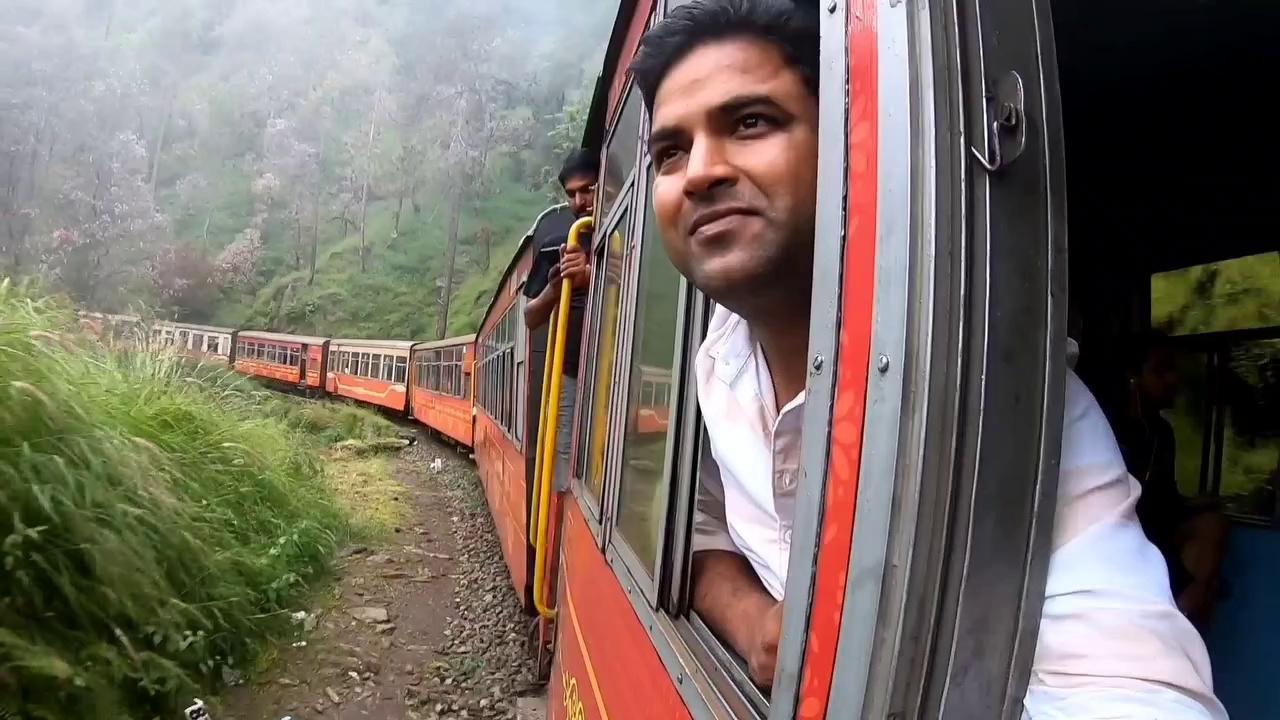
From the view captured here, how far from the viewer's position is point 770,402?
120 centimetres


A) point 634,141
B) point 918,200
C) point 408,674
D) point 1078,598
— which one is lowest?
point 408,674

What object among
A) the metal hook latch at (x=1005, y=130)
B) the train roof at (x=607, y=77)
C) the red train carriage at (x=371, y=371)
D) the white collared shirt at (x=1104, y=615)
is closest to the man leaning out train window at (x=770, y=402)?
the white collared shirt at (x=1104, y=615)

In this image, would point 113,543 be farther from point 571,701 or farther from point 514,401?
point 571,701

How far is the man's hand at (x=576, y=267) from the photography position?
3789 millimetres

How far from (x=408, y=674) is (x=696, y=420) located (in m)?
4.42

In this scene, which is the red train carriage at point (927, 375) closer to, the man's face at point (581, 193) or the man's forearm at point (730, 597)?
the man's forearm at point (730, 597)

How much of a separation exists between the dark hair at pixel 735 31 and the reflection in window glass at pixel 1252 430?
6.17 ft

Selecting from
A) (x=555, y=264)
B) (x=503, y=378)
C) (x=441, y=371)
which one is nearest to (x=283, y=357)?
(x=441, y=371)

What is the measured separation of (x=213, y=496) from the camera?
5.71 metres

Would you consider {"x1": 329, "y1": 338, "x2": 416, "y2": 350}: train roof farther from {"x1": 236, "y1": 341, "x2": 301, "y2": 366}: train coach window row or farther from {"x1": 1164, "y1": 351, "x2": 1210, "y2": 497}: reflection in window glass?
{"x1": 1164, "y1": 351, "x2": 1210, "y2": 497}: reflection in window glass

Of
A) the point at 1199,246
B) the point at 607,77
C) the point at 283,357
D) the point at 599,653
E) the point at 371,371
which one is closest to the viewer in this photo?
the point at 599,653

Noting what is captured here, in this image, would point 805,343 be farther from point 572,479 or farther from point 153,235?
point 153,235

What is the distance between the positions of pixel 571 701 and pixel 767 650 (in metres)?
1.59

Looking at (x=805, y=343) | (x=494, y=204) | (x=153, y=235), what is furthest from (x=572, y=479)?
(x=494, y=204)
